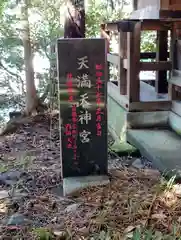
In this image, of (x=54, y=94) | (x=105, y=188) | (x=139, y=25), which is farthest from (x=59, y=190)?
(x=54, y=94)

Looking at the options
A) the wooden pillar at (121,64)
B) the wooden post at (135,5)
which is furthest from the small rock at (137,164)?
the wooden post at (135,5)

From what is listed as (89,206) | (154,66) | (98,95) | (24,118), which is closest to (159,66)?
(154,66)

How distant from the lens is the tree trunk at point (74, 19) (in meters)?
5.84

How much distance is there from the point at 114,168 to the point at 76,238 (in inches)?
57.0

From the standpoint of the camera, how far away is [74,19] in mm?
5992

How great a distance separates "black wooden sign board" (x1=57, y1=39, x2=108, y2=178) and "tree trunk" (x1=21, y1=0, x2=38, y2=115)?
15.3ft

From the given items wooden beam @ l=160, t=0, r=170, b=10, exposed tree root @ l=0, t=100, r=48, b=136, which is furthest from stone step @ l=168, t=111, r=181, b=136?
exposed tree root @ l=0, t=100, r=48, b=136

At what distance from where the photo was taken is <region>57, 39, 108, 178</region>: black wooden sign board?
131 inches

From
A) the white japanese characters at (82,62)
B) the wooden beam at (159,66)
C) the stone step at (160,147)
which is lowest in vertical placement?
the stone step at (160,147)

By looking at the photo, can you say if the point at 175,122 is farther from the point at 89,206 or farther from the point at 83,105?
the point at 89,206

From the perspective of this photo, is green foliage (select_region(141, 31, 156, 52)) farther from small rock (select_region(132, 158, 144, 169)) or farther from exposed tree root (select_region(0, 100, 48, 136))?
small rock (select_region(132, 158, 144, 169))

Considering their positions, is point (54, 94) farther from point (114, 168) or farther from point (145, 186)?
point (145, 186)

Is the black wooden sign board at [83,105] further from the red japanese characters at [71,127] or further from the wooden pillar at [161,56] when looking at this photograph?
the wooden pillar at [161,56]

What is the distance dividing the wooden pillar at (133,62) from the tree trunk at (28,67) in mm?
3341
